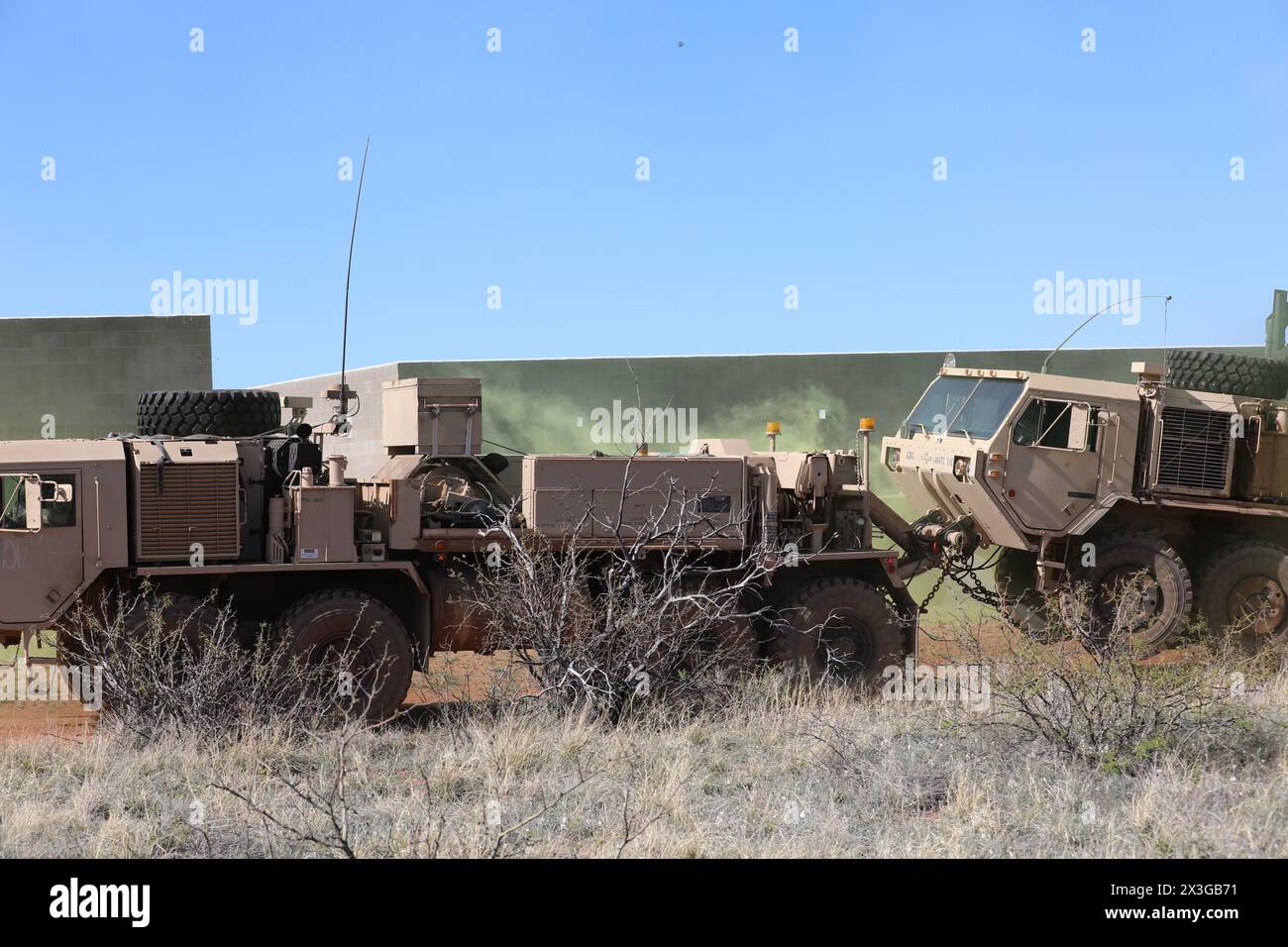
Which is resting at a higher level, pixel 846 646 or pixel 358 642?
pixel 358 642

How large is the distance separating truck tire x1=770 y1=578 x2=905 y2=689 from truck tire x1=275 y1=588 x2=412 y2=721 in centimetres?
340

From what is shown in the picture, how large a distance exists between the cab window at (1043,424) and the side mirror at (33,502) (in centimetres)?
886

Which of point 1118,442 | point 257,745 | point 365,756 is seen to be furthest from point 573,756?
point 1118,442

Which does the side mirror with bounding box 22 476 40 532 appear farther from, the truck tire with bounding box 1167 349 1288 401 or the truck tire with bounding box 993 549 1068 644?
the truck tire with bounding box 1167 349 1288 401

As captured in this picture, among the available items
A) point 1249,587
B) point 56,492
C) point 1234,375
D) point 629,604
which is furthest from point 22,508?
point 1234,375

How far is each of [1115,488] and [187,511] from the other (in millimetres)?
8907

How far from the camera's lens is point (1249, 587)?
13.7m

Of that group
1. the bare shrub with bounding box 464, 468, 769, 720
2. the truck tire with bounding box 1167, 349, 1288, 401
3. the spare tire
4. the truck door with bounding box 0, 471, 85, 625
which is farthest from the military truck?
the truck door with bounding box 0, 471, 85, 625

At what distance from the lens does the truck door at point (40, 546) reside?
10.2 m

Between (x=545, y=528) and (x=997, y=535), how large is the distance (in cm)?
485

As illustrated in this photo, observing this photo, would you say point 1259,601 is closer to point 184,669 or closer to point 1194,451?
point 1194,451

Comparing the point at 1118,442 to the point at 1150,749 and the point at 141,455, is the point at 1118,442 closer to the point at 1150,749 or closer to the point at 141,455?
the point at 1150,749

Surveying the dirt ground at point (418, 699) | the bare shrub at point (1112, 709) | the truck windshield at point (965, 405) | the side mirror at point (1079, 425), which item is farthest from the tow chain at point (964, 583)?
the bare shrub at point (1112, 709)
